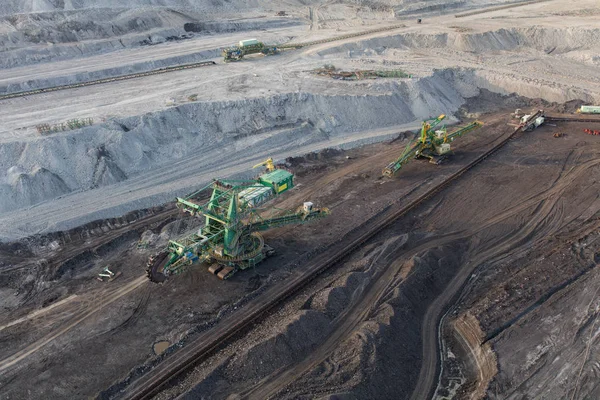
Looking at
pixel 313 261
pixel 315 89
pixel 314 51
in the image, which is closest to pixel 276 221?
pixel 313 261

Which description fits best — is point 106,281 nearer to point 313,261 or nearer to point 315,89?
point 313,261

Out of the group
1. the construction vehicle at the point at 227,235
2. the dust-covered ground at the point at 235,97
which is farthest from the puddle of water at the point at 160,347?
the dust-covered ground at the point at 235,97

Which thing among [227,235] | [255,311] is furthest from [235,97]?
[255,311]

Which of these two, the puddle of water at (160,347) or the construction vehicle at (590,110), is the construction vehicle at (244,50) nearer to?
the construction vehicle at (590,110)

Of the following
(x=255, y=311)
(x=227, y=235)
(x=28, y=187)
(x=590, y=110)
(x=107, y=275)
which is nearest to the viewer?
(x=255, y=311)

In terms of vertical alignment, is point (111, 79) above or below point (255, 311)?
above

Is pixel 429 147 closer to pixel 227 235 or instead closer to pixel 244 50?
pixel 227 235

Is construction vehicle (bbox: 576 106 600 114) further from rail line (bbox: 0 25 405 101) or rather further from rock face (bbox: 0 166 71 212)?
rock face (bbox: 0 166 71 212)
